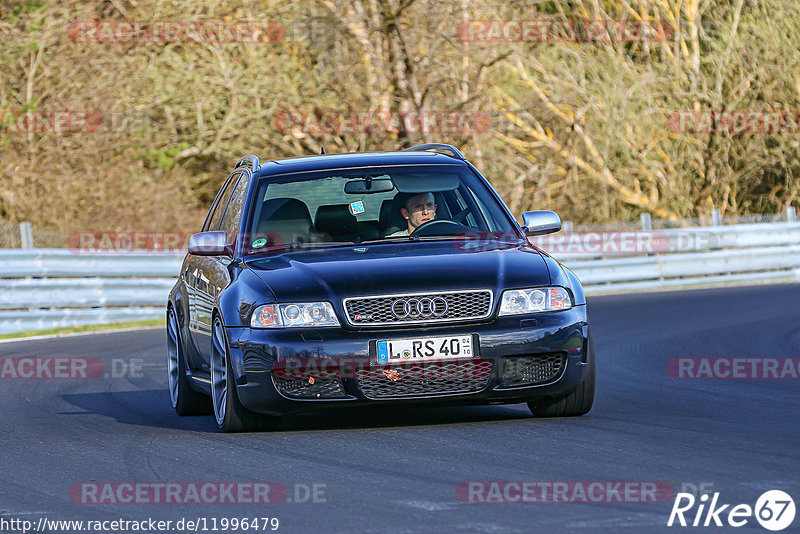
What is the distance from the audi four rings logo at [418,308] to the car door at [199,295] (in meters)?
1.50

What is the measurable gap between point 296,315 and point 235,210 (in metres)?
1.99

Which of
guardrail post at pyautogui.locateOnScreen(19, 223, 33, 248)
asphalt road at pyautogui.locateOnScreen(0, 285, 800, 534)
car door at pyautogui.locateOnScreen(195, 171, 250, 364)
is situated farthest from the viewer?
guardrail post at pyautogui.locateOnScreen(19, 223, 33, 248)

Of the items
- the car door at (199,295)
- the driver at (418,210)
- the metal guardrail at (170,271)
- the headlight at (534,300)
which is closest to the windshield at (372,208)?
the driver at (418,210)

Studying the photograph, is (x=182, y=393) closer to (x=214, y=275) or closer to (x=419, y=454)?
(x=214, y=275)

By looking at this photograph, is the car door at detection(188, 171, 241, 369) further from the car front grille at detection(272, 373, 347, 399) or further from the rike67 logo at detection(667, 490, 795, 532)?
the rike67 logo at detection(667, 490, 795, 532)

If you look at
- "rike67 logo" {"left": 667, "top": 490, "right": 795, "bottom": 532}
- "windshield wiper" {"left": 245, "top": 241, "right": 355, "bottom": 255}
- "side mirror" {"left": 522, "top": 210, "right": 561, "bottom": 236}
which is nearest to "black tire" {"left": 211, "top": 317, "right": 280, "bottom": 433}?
"windshield wiper" {"left": 245, "top": 241, "right": 355, "bottom": 255}

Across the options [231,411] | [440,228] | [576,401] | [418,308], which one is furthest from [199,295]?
[576,401]

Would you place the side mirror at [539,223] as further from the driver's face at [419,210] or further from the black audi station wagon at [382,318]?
the driver's face at [419,210]

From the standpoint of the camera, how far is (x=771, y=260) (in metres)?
24.5

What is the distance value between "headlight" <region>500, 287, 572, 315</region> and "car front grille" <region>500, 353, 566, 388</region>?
0.80 feet

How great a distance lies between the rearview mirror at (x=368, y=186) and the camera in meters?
8.83

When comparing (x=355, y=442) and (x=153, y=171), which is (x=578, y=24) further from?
(x=355, y=442)

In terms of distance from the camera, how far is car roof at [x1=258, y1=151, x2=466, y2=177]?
901 centimetres

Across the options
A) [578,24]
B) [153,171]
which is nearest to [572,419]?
[153,171]
